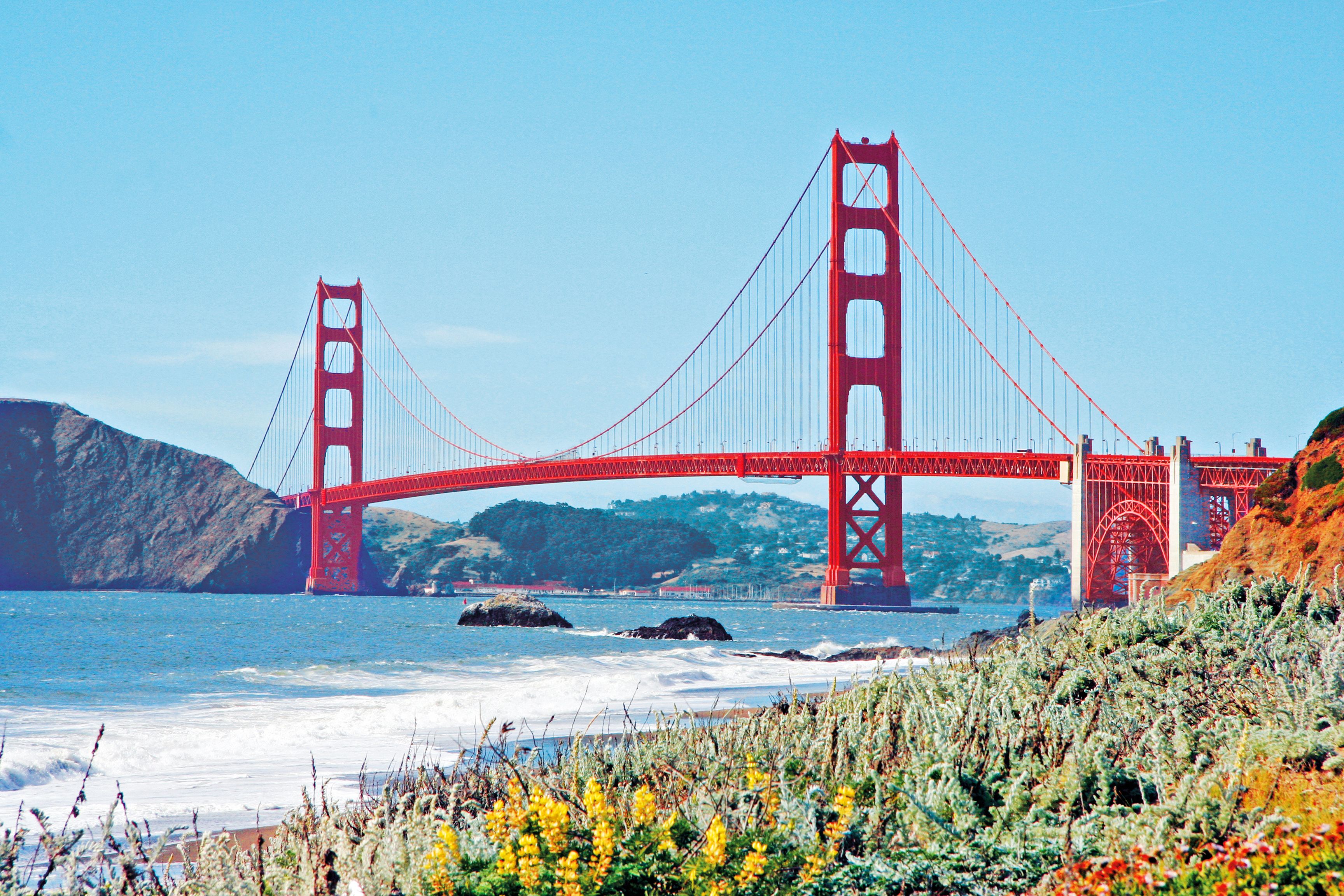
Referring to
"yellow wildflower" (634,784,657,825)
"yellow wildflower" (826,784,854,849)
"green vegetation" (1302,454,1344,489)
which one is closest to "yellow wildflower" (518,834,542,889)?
"yellow wildflower" (634,784,657,825)

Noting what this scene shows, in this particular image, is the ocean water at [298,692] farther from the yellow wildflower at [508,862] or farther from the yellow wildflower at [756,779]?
the yellow wildflower at [756,779]

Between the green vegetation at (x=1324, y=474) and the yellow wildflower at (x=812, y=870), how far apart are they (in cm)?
1291

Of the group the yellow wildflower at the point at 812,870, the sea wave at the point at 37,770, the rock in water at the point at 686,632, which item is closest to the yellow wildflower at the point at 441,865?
the yellow wildflower at the point at 812,870

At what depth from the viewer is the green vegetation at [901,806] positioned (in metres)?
3.49

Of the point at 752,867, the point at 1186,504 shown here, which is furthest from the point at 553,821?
the point at 1186,504

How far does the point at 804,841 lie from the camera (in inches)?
157

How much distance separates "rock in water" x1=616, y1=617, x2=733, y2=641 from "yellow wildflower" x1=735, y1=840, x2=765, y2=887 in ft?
113

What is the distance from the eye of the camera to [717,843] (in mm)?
3418

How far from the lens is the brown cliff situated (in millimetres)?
13445

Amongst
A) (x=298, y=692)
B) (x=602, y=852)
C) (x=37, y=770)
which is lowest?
(x=298, y=692)

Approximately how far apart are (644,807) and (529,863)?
517mm

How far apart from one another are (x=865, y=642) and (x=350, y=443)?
153ft

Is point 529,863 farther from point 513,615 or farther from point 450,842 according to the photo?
point 513,615

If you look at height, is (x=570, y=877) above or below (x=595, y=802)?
below
